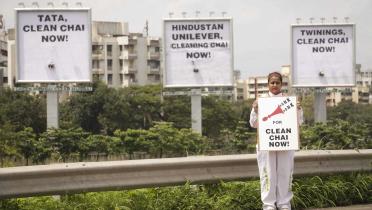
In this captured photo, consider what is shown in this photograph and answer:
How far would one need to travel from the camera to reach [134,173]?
772 cm

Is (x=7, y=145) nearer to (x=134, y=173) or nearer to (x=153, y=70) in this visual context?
(x=134, y=173)

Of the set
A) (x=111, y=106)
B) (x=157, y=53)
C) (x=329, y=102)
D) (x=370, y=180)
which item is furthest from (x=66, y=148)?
(x=329, y=102)

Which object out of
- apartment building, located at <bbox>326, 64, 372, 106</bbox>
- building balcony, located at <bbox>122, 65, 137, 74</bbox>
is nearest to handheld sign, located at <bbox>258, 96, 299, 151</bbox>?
building balcony, located at <bbox>122, 65, 137, 74</bbox>

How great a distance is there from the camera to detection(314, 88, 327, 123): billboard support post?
25000mm

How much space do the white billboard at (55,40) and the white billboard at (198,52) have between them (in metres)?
3.99

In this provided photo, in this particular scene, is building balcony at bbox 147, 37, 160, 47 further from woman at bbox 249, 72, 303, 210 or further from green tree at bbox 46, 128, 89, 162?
woman at bbox 249, 72, 303, 210

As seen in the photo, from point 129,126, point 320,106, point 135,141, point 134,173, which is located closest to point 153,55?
point 129,126

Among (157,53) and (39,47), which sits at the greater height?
(157,53)

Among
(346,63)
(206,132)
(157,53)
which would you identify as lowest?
(206,132)

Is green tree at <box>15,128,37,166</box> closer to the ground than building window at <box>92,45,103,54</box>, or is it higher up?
closer to the ground

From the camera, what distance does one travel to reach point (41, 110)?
193ft

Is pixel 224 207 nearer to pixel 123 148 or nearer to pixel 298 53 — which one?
pixel 298 53

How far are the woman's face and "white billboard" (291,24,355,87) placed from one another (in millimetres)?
17263

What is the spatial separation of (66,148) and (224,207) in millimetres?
12713
